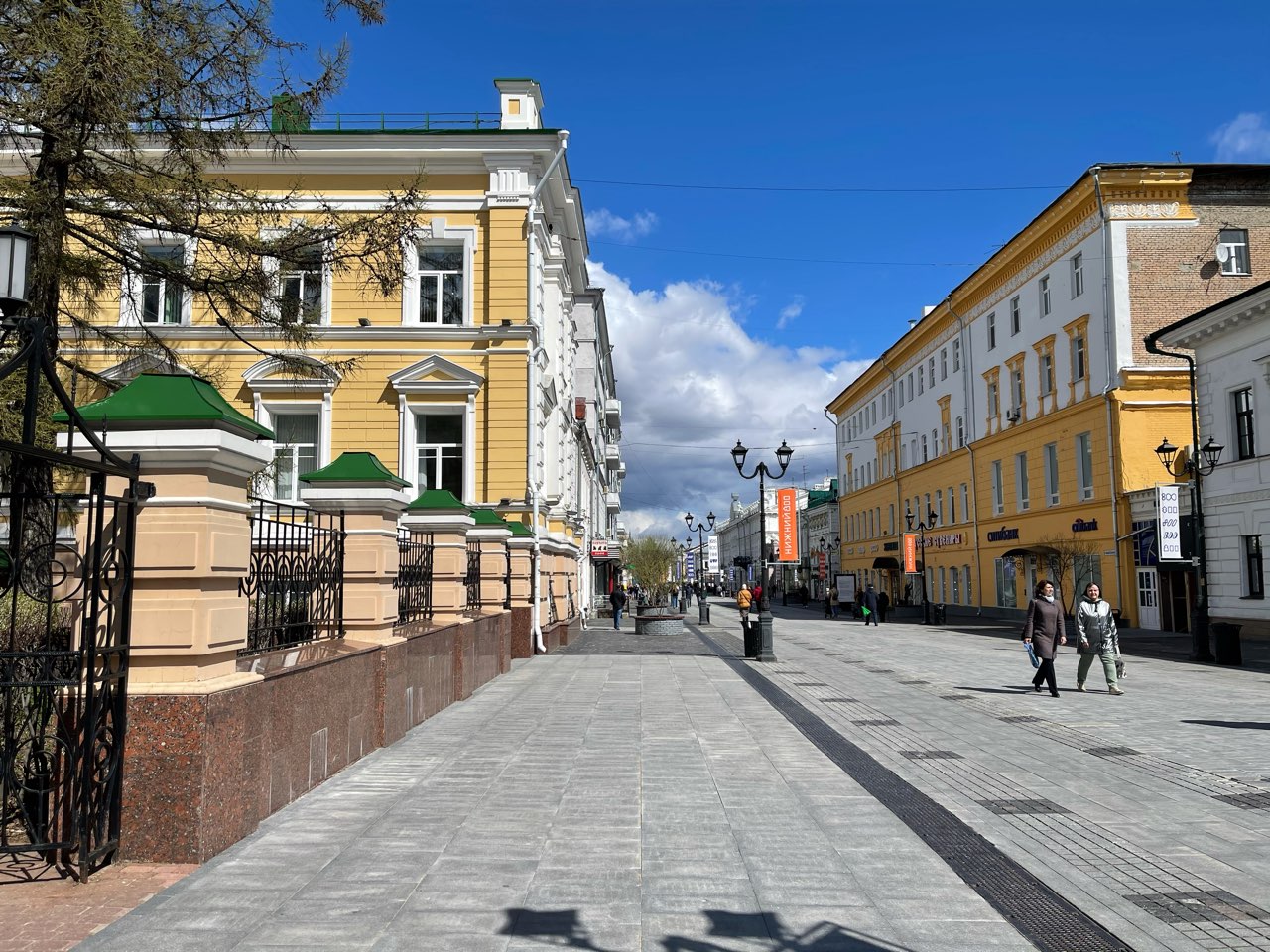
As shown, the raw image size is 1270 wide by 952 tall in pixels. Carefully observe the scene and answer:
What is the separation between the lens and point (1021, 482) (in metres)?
41.9

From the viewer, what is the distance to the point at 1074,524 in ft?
117

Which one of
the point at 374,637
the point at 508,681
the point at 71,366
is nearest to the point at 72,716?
the point at 374,637

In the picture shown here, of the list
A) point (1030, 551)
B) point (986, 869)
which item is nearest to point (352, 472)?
point (986, 869)

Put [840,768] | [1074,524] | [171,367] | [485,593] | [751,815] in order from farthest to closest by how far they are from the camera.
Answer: [1074,524]
[485,593]
[171,367]
[840,768]
[751,815]

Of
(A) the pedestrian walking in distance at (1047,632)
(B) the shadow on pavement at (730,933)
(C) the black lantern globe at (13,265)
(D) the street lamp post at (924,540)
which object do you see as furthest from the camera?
(D) the street lamp post at (924,540)

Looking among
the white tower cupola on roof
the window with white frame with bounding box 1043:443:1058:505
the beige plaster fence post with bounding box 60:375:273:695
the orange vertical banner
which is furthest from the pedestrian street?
the orange vertical banner

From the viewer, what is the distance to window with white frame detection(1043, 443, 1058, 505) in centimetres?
3844

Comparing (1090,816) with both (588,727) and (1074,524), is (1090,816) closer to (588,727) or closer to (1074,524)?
(588,727)

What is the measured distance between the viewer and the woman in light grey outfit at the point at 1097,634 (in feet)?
47.4

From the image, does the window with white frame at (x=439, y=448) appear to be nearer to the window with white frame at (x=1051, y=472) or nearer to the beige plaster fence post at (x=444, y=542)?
the beige plaster fence post at (x=444, y=542)

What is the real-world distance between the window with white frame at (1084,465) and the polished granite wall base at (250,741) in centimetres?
3112

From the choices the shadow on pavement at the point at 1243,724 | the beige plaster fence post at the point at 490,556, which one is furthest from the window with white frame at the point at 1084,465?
the shadow on pavement at the point at 1243,724

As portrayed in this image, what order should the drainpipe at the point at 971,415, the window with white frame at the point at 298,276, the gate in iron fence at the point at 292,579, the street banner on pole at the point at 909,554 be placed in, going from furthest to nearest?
the street banner on pole at the point at 909,554, the drainpipe at the point at 971,415, the window with white frame at the point at 298,276, the gate in iron fence at the point at 292,579

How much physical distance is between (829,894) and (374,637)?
5416mm
